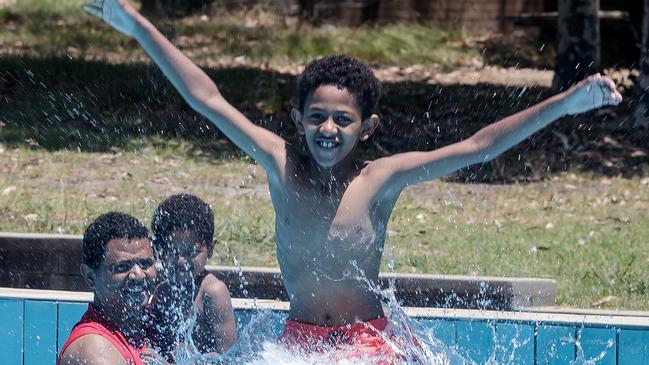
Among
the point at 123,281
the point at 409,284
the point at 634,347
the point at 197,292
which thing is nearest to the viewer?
the point at 123,281

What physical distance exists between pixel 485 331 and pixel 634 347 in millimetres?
651

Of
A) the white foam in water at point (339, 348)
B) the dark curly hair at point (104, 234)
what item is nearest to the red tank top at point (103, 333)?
the dark curly hair at point (104, 234)

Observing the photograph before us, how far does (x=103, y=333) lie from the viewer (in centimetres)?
390

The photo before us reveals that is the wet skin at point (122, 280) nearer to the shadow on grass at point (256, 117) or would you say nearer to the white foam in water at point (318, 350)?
the white foam in water at point (318, 350)

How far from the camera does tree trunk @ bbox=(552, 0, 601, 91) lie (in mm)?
12555

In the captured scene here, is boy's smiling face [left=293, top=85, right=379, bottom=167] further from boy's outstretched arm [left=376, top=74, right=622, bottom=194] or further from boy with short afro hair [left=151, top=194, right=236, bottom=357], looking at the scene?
boy with short afro hair [left=151, top=194, right=236, bottom=357]

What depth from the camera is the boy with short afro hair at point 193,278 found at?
461cm

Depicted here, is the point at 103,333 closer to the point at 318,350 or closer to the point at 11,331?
the point at 318,350

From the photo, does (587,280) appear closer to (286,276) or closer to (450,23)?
(286,276)

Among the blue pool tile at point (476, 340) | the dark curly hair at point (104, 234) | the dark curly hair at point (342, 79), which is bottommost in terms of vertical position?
the blue pool tile at point (476, 340)

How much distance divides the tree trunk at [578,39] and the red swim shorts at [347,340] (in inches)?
353

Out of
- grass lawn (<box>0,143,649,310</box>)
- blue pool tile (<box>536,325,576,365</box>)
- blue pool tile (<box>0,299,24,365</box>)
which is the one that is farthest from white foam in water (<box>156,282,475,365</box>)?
grass lawn (<box>0,143,649,310</box>)

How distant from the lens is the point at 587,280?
711cm

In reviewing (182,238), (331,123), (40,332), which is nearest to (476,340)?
(182,238)
